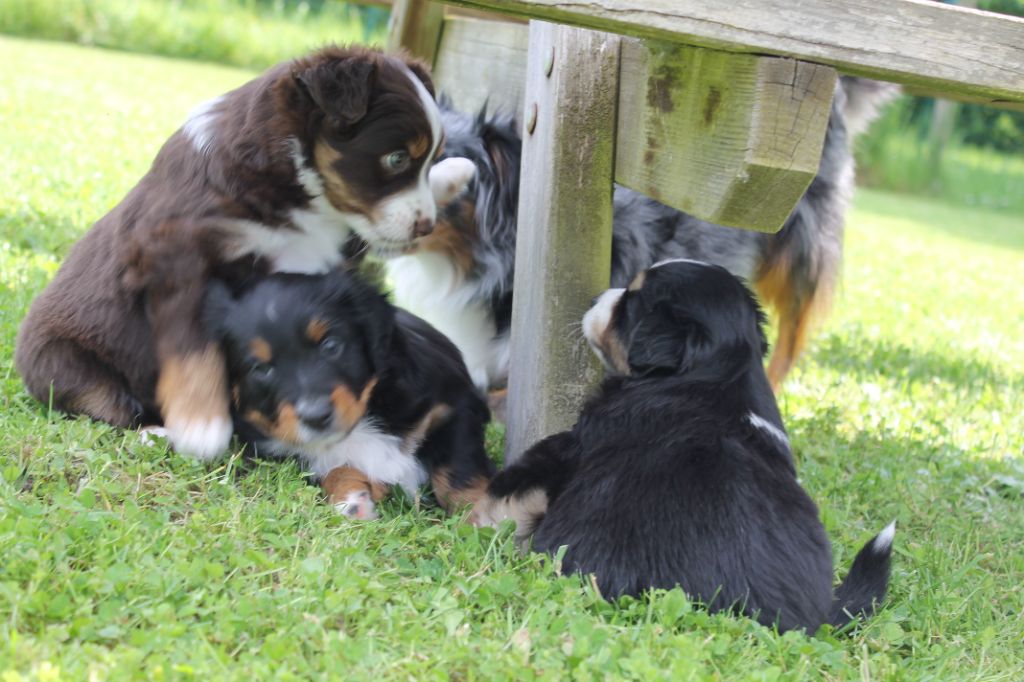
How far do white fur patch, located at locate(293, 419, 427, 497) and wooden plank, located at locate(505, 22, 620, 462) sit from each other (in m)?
0.34

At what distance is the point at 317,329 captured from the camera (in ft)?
9.44

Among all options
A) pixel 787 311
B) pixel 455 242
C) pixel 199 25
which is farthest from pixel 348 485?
pixel 199 25

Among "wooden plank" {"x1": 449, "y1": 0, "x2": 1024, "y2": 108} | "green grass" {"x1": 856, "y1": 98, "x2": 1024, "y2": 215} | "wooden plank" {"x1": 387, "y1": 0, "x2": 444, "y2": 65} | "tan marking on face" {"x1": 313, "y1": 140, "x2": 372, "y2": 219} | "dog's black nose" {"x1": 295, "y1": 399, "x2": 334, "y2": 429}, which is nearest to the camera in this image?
"wooden plank" {"x1": 449, "y1": 0, "x2": 1024, "y2": 108}

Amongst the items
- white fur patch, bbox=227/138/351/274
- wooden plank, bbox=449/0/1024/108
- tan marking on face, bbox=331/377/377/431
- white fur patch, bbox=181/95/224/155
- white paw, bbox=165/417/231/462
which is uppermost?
wooden plank, bbox=449/0/1024/108

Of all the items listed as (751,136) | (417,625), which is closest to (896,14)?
(751,136)

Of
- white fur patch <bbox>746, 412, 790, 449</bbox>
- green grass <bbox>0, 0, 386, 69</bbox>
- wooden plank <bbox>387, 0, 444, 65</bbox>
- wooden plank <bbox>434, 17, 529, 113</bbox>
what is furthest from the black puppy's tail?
green grass <bbox>0, 0, 386, 69</bbox>

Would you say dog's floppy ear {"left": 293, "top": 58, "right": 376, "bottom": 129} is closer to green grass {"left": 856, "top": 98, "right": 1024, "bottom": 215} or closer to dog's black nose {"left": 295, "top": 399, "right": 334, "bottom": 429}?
dog's black nose {"left": 295, "top": 399, "right": 334, "bottom": 429}

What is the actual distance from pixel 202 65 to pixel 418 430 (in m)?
15.5

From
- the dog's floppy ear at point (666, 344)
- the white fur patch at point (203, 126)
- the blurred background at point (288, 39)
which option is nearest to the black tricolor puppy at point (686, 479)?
the dog's floppy ear at point (666, 344)

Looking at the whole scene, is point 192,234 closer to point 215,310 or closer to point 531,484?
point 215,310

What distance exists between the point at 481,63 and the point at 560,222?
2.16 meters

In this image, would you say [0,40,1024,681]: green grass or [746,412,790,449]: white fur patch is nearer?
[0,40,1024,681]: green grass

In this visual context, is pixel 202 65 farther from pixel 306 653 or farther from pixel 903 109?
pixel 306 653

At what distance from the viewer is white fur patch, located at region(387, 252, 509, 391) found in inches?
160
